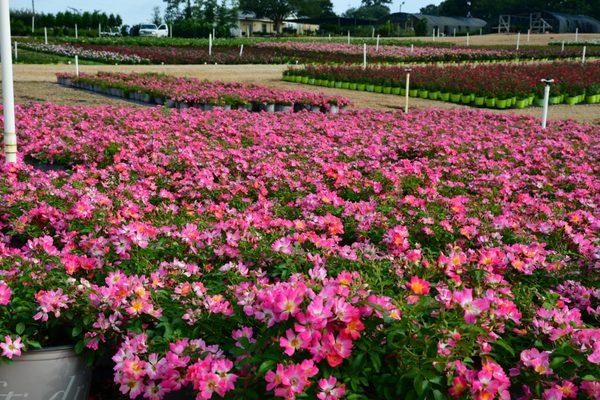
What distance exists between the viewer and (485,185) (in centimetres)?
577

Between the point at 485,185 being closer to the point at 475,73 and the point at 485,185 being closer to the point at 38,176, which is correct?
the point at 38,176

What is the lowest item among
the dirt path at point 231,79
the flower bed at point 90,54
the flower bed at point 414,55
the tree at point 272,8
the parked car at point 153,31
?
the dirt path at point 231,79

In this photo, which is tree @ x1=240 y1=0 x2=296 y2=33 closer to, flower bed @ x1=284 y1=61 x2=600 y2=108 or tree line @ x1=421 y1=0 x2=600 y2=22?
tree line @ x1=421 y1=0 x2=600 y2=22

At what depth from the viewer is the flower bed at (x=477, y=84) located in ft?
56.0

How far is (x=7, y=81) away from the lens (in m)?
5.81

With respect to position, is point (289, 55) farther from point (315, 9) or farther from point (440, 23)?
point (315, 9)

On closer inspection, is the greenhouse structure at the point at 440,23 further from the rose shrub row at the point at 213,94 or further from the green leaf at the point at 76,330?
the green leaf at the point at 76,330

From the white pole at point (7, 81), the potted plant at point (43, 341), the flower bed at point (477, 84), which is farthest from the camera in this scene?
the flower bed at point (477, 84)

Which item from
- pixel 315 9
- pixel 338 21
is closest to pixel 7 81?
pixel 338 21

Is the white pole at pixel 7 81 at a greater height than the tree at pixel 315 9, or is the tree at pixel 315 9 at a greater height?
the tree at pixel 315 9

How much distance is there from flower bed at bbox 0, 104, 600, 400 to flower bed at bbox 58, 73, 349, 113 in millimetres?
7549

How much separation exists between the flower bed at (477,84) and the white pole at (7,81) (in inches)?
522

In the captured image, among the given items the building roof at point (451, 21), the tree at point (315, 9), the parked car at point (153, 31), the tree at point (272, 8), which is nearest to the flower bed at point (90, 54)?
the parked car at point (153, 31)

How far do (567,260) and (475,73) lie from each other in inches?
723
